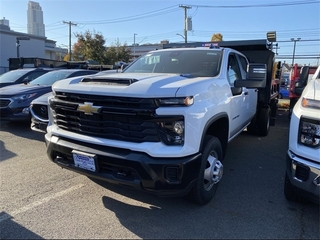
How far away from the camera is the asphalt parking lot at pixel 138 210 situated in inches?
106

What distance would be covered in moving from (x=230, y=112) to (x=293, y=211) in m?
1.49

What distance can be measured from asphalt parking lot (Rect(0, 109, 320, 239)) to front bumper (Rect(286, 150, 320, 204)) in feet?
1.47

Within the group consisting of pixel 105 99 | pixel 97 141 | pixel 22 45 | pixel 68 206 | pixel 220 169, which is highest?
pixel 22 45

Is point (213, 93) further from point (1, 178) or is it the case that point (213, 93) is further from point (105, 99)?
point (1, 178)

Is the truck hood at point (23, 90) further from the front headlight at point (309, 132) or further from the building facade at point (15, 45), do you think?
the building facade at point (15, 45)

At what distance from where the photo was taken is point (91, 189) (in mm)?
3627

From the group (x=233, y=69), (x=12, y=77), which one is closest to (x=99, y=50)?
(x=12, y=77)

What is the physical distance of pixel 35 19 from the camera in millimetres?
67625

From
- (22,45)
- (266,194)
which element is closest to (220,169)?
(266,194)

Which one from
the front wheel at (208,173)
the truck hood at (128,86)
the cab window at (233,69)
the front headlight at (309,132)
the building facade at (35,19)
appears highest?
the building facade at (35,19)

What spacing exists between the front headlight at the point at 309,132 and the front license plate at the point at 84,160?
2.15 meters

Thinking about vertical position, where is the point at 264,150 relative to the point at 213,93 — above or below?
below

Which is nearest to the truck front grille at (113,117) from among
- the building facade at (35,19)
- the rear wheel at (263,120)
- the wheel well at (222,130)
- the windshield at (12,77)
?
the wheel well at (222,130)

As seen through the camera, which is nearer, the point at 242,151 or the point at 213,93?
the point at 213,93
